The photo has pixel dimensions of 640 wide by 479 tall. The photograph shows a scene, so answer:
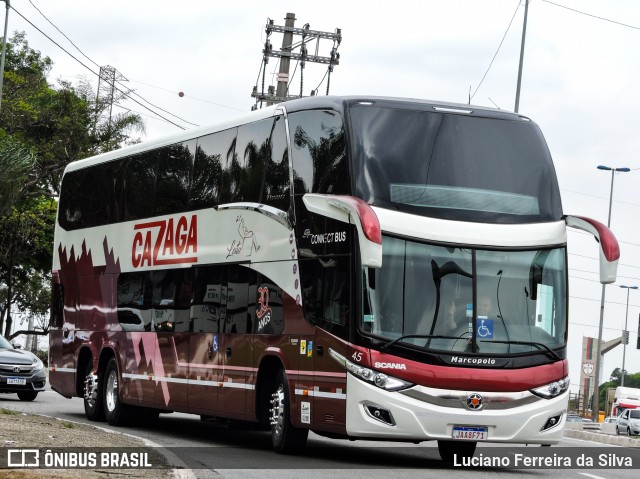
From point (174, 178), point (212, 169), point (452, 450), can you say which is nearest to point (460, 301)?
point (452, 450)

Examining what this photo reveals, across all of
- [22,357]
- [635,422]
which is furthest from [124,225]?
[635,422]

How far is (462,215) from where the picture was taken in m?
15.8

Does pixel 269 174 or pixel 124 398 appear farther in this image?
pixel 124 398

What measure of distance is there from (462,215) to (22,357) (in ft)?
50.9

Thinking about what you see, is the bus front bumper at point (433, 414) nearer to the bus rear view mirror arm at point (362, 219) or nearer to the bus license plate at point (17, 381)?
the bus rear view mirror arm at point (362, 219)

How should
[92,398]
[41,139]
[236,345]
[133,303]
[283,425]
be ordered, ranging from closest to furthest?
[283,425], [236,345], [133,303], [92,398], [41,139]

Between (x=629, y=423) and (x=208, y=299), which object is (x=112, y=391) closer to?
(x=208, y=299)

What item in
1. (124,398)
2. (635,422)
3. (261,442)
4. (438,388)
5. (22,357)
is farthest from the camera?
(635,422)

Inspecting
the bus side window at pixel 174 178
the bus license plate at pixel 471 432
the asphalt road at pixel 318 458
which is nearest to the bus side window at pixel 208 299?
the bus side window at pixel 174 178

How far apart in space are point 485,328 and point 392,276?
121 centimetres

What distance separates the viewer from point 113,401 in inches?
903

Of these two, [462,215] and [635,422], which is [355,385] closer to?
[462,215]

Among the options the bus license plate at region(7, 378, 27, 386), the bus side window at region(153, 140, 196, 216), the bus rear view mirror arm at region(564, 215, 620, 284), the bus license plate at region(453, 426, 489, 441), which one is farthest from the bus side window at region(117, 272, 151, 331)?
the bus rear view mirror arm at region(564, 215, 620, 284)

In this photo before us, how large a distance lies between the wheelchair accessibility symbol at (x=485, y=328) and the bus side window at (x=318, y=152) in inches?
83.3
